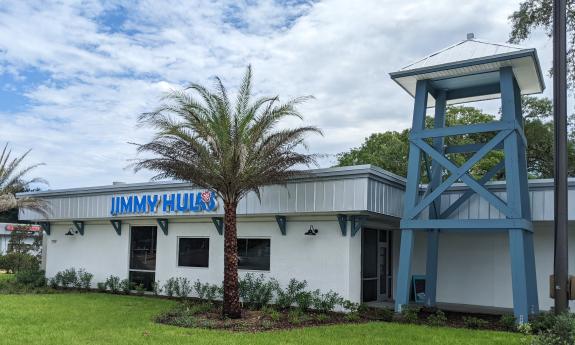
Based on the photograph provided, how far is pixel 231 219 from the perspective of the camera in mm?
14508

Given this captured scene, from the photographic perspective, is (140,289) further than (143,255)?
No

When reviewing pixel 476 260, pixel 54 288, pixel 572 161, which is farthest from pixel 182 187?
pixel 572 161

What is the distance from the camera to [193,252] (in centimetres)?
1934

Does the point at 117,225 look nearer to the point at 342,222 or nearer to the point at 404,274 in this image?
the point at 342,222

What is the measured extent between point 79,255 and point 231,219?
10638mm

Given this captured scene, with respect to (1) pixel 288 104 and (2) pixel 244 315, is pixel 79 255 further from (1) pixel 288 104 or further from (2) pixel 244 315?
(1) pixel 288 104

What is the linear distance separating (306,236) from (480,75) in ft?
21.3

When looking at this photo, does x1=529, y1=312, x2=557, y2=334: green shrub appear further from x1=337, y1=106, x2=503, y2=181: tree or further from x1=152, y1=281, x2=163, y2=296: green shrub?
x1=337, y1=106, x2=503, y2=181: tree

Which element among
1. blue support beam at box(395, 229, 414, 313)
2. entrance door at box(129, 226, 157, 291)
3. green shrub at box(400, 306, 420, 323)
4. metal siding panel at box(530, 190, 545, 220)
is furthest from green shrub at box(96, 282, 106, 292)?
metal siding panel at box(530, 190, 545, 220)

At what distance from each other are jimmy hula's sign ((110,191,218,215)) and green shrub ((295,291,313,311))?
394 cm

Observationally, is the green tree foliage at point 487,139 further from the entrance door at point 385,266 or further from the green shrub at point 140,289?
the green shrub at point 140,289

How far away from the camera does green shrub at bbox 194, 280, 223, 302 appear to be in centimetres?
1767

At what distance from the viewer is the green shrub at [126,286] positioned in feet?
66.2

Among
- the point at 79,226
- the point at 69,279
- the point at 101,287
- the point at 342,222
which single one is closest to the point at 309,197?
the point at 342,222
